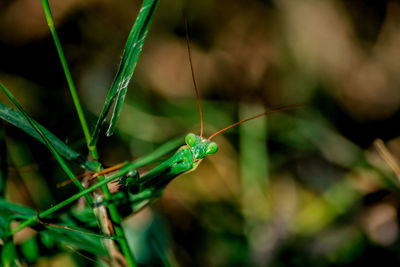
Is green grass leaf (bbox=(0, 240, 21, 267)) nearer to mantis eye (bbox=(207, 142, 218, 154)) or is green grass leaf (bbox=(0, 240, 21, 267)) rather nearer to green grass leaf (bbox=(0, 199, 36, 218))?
green grass leaf (bbox=(0, 199, 36, 218))

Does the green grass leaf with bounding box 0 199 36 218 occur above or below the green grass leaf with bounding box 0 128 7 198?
below

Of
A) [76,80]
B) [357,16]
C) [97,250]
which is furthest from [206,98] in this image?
[97,250]

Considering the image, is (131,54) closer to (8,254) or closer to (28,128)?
(28,128)


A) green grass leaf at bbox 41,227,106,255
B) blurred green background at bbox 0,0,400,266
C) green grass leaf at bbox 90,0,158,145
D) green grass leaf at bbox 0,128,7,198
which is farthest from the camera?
blurred green background at bbox 0,0,400,266

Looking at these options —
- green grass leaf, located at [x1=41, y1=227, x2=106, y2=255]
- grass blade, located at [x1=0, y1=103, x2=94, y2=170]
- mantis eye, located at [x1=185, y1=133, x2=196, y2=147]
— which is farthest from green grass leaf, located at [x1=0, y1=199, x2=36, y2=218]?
mantis eye, located at [x1=185, y1=133, x2=196, y2=147]

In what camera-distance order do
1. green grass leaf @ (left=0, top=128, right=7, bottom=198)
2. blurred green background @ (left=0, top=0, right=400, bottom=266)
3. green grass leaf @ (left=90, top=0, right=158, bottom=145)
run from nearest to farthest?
green grass leaf @ (left=90, top=0, right=158, bottom=145)
green grass leaf @ (left=0, top=128, right=7, bottom=198)
blurred green background @ (left=0, top=0, right=400, bottom=266)

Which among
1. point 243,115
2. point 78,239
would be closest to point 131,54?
point 78,239
